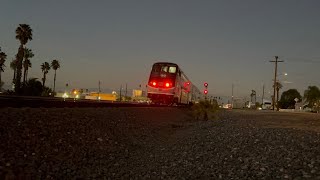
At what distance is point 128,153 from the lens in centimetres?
1614

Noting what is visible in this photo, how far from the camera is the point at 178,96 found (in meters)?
44.7

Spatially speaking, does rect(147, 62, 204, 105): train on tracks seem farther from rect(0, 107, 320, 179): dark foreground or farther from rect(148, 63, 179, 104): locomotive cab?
rect(0, 107, 320, 179): dark foreground

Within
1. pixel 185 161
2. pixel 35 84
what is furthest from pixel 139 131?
pixel 35 84

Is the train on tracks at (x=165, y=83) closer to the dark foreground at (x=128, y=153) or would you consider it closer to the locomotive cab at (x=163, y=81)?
the locomotive cab at (x=163, y=81)

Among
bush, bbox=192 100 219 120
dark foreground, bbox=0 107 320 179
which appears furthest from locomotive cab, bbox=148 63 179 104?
dark foreground, bbox=0 107 320 179

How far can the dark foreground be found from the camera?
38.1 feet

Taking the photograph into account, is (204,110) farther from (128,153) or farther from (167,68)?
(128,153)

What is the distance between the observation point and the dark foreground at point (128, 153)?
11.6m

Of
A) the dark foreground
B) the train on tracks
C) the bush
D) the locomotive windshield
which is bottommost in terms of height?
the dark foreground

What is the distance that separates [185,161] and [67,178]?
4284mm

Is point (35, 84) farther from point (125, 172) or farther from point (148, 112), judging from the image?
point (125, 172)

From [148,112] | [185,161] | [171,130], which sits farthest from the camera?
[148,112]

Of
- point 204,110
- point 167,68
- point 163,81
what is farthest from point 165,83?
point 204,110

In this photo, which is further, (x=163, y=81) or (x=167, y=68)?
(x=163, y=81)
